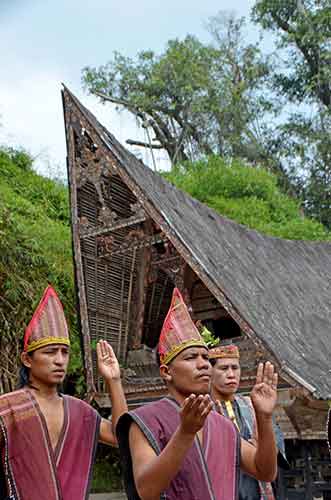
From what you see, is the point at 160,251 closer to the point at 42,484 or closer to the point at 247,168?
the point at 42,484

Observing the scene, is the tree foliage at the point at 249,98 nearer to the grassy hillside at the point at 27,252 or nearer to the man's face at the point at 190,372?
the grassy hillside at the point at 27,252

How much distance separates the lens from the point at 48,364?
3428mm

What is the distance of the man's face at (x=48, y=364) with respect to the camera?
134 inches

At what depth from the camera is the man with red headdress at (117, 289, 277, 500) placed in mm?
2715

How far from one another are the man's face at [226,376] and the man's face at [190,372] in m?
1.53

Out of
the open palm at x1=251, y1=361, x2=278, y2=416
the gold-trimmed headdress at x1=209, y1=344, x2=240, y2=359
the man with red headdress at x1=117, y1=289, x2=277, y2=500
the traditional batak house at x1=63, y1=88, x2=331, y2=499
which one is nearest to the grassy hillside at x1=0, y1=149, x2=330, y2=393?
the traditional batak house at x1=63, y1=88, x2=331, y2=499

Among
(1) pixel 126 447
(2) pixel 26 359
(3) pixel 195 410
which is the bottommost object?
(1) pixel 126 447

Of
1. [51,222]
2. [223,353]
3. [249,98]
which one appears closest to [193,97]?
[249,98]

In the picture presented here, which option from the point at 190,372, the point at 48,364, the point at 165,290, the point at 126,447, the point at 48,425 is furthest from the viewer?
the point at 165,290

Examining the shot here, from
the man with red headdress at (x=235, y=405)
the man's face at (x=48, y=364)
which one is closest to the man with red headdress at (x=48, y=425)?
the man's face at (x=48, y=364)

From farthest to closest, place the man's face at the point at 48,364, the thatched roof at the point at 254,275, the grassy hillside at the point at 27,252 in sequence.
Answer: the grassy hillside at the point at 27,252 → the thatched roof at the point at 254,275 → the man's face at the point at 48,364

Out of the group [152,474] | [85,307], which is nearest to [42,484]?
[152,474]

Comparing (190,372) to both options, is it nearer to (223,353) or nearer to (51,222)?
(223,353)

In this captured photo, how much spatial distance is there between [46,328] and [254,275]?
6.20 meters
